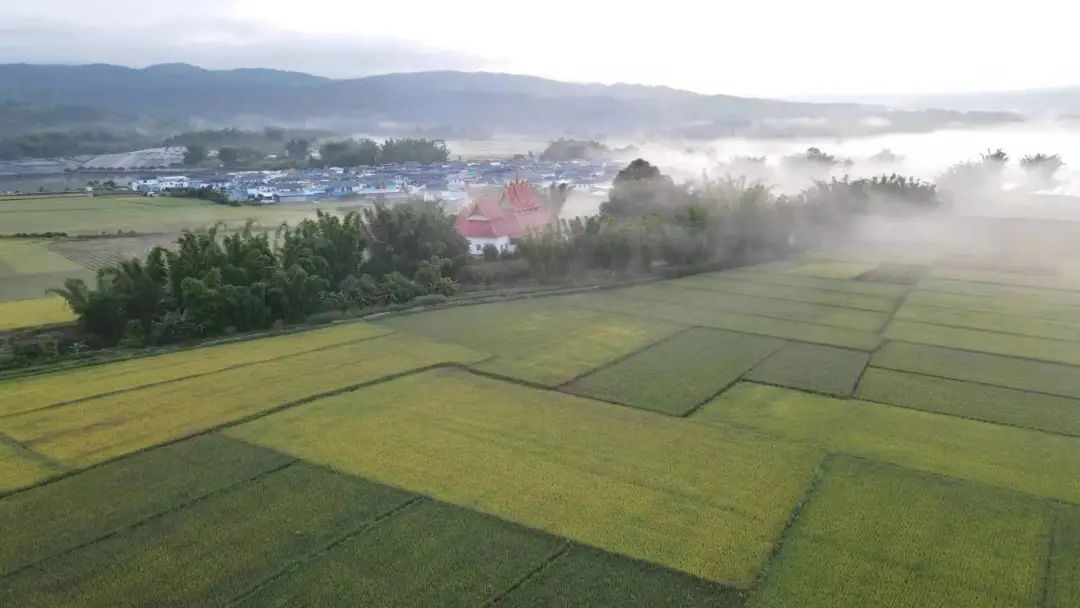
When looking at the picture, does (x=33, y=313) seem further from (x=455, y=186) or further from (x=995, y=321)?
(x=455, y=186)

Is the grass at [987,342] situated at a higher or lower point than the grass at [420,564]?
lower

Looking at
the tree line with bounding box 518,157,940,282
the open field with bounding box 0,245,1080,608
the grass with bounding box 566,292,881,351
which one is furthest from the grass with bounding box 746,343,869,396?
the tree line with bounding box 518,157,940,282

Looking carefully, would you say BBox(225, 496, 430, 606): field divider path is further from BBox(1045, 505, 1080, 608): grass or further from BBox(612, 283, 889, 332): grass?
BBox(612, 283, 889, 332): grass

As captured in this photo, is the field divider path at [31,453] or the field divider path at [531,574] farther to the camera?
the field divider path at [31,453]

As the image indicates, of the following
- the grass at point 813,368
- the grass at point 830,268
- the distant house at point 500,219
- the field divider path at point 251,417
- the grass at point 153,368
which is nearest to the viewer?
the field divider path at point 251,417

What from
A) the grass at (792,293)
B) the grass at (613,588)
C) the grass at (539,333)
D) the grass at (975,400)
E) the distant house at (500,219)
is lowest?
the grass at (792,293)

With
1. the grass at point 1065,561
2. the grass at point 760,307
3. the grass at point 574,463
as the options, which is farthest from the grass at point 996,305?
the grass at point 1065,561

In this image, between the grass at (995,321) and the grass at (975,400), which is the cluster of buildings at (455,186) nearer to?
the grass at (995,321)

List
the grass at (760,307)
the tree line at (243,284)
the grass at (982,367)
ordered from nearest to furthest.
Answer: the grass at (982,367), the tree line at (243,284), the grass at (760,307)
